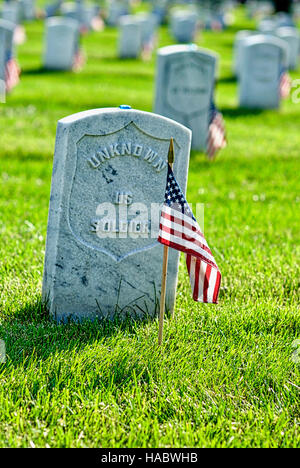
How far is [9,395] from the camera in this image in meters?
3.00

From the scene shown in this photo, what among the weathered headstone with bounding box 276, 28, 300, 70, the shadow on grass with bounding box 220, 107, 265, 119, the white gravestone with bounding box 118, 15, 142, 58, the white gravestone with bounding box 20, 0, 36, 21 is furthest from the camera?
the white gravestone with bounding box 20, 0, 36, 21

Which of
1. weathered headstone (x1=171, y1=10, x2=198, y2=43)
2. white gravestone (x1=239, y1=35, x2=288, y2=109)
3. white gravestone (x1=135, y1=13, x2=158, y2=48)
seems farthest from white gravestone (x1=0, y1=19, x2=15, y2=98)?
weathered headstone (x1=171, y1=10, x2=198, y2=43)

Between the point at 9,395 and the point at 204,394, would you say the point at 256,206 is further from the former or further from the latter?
the point at 9,395

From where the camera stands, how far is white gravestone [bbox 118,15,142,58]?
64.6 ft

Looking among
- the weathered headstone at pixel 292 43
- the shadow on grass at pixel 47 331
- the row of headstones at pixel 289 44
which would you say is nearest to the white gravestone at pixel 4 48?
the row of headstones at pixel 289 44

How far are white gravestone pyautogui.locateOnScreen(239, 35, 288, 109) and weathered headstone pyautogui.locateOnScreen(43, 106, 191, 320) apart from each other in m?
9.22

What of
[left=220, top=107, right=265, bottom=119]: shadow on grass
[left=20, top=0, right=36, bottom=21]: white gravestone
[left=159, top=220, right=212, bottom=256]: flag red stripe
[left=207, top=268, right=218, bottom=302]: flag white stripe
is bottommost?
[left=207, top=268, right=218, bottom=302]: flag white stripe

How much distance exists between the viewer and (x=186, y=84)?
874 centimetres

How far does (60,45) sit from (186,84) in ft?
27.7

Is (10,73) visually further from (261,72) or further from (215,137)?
A: (215,137)

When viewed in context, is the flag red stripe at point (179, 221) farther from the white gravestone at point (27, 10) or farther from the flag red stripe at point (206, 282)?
the white gravestone at point (27, 10)

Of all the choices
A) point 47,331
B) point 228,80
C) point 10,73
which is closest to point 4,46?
A: point 10,73

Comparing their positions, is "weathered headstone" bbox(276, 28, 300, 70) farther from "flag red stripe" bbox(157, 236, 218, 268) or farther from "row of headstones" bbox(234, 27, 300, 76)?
"flag red stripe" bbox(157, 236, 218, 268)
